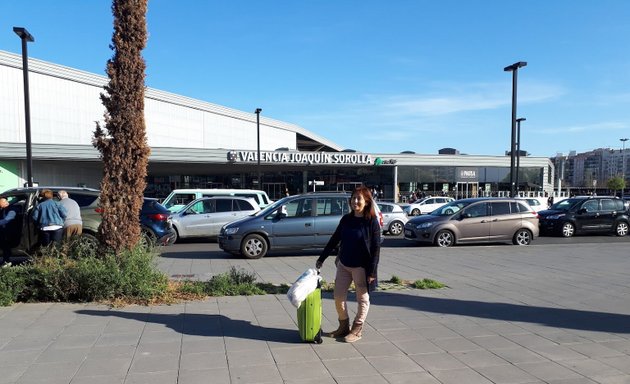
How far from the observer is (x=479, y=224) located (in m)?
15.0

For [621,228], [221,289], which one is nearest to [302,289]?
[221,289]

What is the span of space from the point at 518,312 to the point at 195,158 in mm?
36477

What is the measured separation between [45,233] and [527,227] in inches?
543

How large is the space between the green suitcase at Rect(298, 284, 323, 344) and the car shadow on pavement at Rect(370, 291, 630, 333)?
6.63 feet

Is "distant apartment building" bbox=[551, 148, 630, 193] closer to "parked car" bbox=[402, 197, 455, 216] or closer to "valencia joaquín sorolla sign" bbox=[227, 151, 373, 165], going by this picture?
"valencia joaquín sorolla sign" bbox=[227, 151, 373, 165]

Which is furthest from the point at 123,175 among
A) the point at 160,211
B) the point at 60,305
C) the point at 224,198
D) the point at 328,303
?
the point at 224,198

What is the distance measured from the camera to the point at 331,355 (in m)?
4.69

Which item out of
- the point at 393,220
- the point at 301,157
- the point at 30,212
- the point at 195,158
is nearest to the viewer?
the point at 30,212

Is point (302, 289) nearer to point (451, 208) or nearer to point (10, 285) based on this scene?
point (10, 285)

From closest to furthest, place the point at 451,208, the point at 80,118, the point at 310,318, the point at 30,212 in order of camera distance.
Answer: the point at 310,318 < the point at 30,212 < the point at 451,208 < the point at 80,118

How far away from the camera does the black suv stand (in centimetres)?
1852

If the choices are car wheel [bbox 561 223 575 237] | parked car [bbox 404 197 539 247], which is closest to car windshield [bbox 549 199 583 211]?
car wheel [bbox 561 223 575 237]

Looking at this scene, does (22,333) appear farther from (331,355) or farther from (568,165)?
(568,165)

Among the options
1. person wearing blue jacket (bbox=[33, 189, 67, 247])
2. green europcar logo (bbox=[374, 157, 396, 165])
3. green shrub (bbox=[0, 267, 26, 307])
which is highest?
green europcar logo (bbox=[374, 157, 396, 165])
